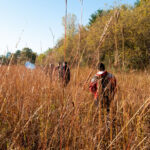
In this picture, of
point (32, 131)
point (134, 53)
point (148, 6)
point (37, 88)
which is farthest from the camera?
point (134, 53)

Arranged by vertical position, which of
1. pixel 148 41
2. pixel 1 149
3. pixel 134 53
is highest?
pixel 148 41

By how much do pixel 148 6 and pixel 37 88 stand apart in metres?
13.7

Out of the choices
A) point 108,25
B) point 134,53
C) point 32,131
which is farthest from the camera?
point 134,53

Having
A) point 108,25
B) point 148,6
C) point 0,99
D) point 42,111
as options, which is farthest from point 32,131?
point 148,6

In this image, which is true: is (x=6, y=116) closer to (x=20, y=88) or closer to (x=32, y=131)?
(x=32, y=131)

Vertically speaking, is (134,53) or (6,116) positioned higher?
(134,53)

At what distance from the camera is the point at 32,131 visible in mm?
1179

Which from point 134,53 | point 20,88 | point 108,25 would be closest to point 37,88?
point 20,88

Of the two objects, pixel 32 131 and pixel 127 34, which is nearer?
pixel 32 131

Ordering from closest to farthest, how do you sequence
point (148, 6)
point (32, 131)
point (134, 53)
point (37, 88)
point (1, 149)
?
point (1, 149), point (32, 131), point (37, 88), point (148, 6), point (134, 53)

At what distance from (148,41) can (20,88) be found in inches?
507

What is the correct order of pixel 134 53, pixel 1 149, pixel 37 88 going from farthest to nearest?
pixel 134 53
pixel 37 88
pixel 1 149

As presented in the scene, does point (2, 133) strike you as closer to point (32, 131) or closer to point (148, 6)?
point (32, 131)

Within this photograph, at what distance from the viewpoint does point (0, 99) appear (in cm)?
124
